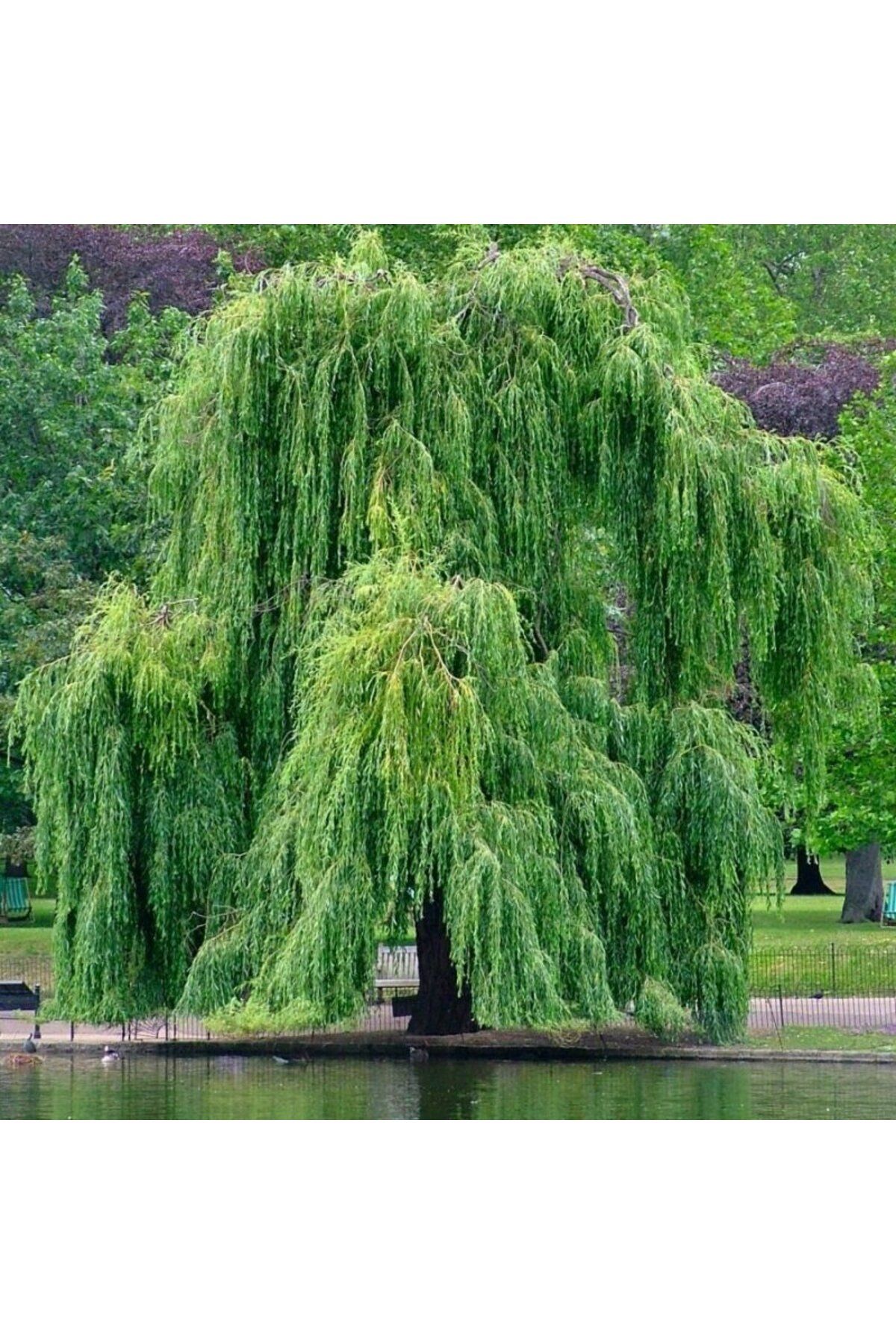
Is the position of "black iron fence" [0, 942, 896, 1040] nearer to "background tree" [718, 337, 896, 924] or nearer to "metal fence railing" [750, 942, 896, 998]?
"metal fence railing" [750, 942, 896, 998]

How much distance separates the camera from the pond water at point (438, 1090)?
2252 centimetres

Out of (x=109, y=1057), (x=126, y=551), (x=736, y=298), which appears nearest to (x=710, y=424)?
(x=109, y=1057)

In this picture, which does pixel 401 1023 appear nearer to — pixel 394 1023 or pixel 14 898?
pixel 394 1023

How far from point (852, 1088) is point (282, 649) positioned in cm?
858

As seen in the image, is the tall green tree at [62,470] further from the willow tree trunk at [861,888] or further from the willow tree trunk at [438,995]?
the willow tree trunk at [861,888]

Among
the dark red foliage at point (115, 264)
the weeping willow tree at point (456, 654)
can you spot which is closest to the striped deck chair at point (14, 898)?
the dark red foliage at point (115, 264)

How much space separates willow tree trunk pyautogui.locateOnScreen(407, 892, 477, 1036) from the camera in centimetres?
2419

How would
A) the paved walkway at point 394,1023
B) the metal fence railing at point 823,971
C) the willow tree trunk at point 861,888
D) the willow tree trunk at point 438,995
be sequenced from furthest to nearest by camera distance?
the willow tree trunk at point 861,888 < the metal fence railing at point 823,971 < the paved walkway at point 394,1023 < the willow tree trunk at point 438,995

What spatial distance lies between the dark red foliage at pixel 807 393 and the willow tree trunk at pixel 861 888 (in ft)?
27.3

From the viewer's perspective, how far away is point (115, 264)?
4281 centimetres

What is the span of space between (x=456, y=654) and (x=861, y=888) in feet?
73.0

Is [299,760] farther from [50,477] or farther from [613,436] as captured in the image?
[50,477]

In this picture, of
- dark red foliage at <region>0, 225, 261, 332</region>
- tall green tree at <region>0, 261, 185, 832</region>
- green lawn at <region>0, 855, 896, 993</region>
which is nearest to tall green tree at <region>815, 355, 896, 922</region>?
green lawn at <region>0, 855, 896, 993</region>

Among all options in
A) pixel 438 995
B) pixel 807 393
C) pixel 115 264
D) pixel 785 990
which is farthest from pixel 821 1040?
pixel 115 264
